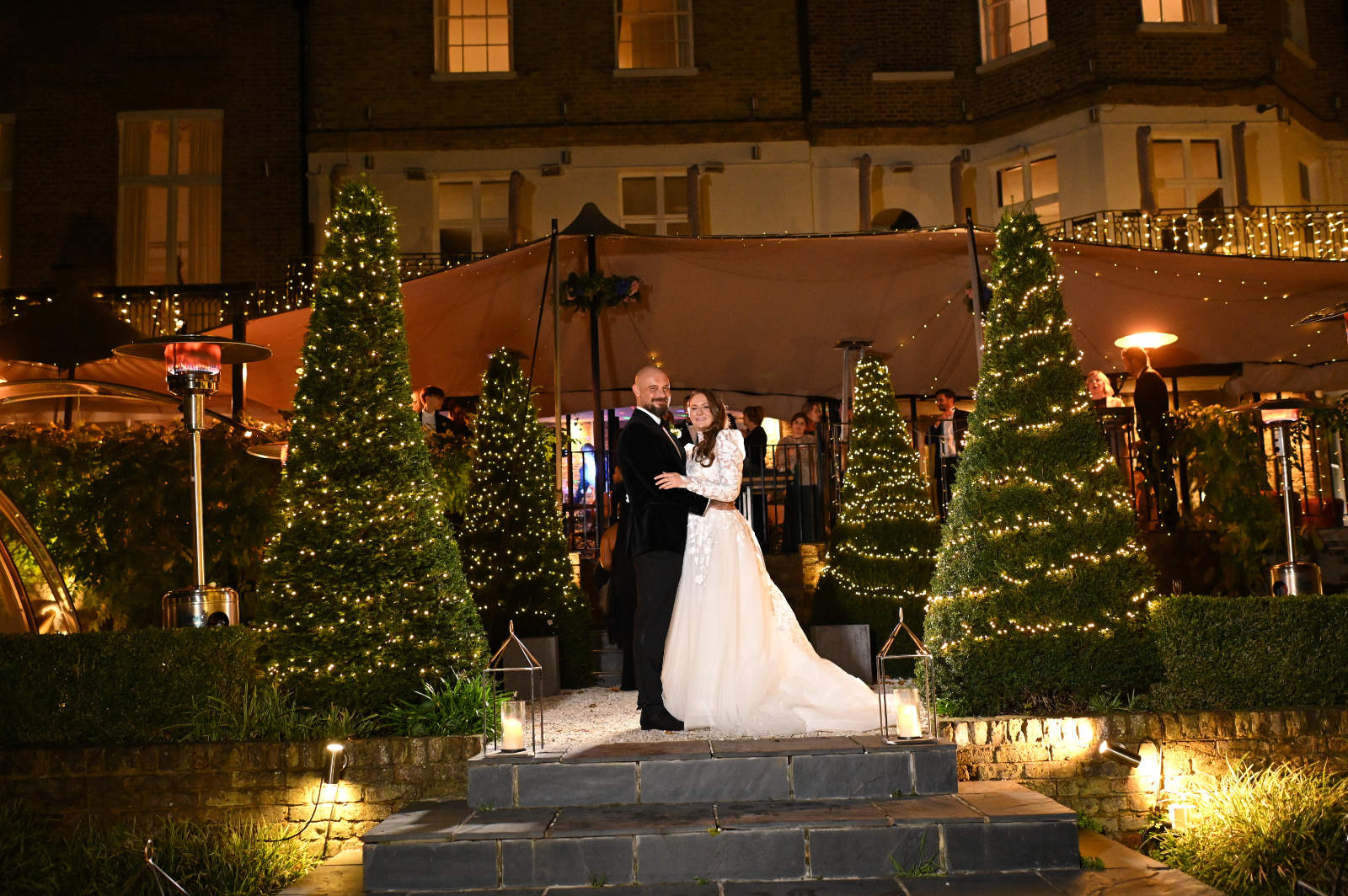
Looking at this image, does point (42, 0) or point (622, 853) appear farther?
point (42, 0)

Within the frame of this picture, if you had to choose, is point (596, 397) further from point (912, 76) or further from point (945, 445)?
point (912, 76)

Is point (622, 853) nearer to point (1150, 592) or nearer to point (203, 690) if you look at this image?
point (203, 690)

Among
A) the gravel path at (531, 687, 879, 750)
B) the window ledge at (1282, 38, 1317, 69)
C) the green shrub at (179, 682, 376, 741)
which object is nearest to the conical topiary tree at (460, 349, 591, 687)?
the gravel path at (531, 687, 879, 750)

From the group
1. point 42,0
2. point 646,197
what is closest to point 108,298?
point 42,0

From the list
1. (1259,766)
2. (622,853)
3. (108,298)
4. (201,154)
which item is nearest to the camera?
(622,853)

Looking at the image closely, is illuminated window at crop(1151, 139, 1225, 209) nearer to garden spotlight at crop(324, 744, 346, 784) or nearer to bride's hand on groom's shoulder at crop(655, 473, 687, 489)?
bride's hand on groom's shoulder at crop(655, 473, 687, 489)

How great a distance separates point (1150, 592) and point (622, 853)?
11.6ft

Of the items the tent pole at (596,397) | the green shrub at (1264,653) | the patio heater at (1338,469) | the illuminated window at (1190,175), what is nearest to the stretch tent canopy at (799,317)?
the tent pole at (596,397)

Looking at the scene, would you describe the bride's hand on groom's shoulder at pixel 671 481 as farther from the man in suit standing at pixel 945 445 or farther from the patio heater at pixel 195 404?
the man in suit standing at pixel 945 445

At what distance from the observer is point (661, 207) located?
643 inches

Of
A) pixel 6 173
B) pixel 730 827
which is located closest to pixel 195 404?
pixel 730 827

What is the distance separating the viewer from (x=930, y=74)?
16.4 m

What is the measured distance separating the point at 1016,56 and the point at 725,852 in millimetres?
13855

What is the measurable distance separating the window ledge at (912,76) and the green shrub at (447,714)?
1246cm
